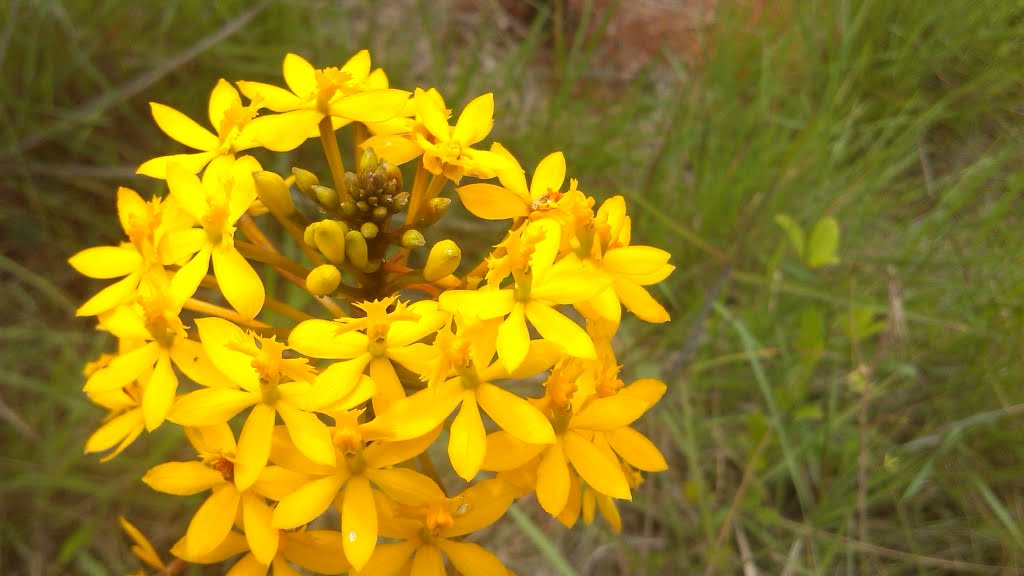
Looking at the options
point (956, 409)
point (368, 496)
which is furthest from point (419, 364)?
point (956, 409)

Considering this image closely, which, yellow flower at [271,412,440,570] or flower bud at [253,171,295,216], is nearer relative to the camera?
yellow flower at [271,412,440,570]

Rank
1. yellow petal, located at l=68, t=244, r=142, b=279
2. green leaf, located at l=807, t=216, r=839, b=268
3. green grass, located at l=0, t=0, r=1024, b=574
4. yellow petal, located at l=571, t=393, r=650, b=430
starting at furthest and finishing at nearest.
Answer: green grass, located at l=0, t=0, r=1024, b=574
green leaf, located at l=807, t=216, r=839, b=268
yellow petal, located at l=68, t=244, r=142, b=279
yellow petal, located at l=571, t=393, r=650, b=430

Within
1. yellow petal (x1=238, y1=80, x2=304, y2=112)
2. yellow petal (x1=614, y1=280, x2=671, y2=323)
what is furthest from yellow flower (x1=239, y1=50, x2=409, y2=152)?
yellow petal (x1=614, y1=280, x2=671, y2=323)

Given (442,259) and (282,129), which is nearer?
(442,259)

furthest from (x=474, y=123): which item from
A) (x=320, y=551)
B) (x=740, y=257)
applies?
(x=740, y=257)

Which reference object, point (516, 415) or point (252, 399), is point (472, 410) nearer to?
point (516, 415)

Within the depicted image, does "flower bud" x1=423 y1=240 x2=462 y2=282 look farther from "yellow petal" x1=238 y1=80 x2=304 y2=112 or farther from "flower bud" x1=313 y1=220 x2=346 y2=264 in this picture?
"yellow petal" x1=238 y1=80 x2=304 y2=112

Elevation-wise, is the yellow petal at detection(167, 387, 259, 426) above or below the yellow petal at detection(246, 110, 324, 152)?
below
